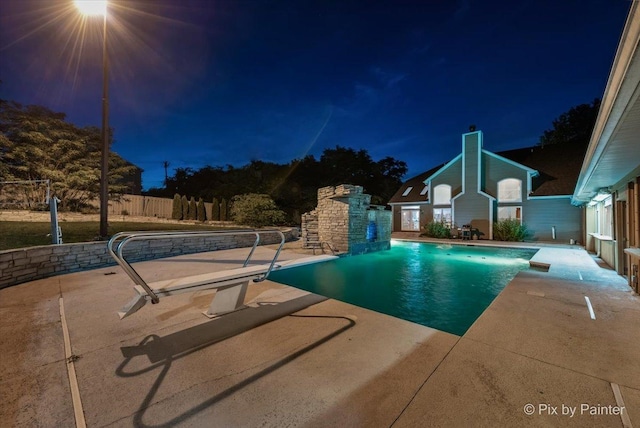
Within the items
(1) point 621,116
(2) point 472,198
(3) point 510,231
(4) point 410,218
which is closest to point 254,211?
(4) point 410,218

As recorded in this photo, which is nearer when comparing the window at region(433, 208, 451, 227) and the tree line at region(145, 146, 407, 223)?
the window at region(433, 208, 451, 227)

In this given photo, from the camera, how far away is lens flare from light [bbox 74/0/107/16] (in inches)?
→ 246

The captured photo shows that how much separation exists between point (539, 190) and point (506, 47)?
456 inches

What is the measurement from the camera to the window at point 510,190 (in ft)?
53.2

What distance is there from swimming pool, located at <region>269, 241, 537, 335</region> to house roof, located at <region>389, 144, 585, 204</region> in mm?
6786

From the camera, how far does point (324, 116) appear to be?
34.9 m

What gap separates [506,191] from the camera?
54.5ft

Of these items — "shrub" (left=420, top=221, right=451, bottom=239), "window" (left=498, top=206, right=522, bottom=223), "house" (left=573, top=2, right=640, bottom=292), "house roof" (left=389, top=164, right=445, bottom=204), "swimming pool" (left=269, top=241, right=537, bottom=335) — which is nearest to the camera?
"house" (left=573, top=2, right=640, bottom=292)

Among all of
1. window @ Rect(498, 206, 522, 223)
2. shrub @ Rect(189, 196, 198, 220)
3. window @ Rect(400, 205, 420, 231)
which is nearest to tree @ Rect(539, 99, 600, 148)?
window @ Rect(498, 206, 522, 223)

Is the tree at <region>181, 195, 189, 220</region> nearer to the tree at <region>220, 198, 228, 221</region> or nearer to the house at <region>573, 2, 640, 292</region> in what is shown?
the tree at <region>220, 198, 228, 221</region>

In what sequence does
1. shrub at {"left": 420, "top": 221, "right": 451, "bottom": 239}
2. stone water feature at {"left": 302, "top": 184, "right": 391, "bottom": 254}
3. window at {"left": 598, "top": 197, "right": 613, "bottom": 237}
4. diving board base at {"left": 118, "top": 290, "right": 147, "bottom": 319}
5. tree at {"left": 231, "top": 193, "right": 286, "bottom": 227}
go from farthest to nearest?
1. shrub at {"left": 420, "top": 221, "right": 451, "bottom": 239}
2. tree at {"left": 231, "top": 193, "right": 286, "bottom": 227}
3. stone water feature at {"left": 302, "top": 184, "right": 391, "bottom": 254}
4. window at {"left": 598, "top": 197, "right": 613, "bottom": 237}
5. diving board base at {"left": 118, "top": 290, "right": 147, "bottom": 319}

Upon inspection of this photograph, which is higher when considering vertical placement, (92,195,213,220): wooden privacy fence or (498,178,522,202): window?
(498,178,522,202): window

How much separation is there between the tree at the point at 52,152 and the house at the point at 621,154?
1702cm

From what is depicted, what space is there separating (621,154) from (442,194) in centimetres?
1484
